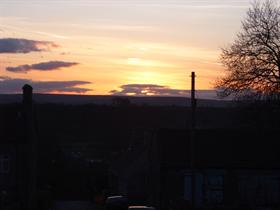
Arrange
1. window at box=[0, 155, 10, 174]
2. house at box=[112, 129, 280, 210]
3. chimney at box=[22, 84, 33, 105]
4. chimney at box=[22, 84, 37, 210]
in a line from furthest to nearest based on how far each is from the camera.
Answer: chimney at box=[22, 84, 33, 105], chimney at box=[22, 84, 37, 210], window at box=[0, 155, 10, 174], house at box=[112, 129, 280, 210]

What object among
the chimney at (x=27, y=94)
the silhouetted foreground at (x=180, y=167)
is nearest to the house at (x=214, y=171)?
the silhouetted foreground at (x=180, y=167)

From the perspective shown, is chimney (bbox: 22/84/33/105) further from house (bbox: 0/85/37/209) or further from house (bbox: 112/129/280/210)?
house (bbox: 112/129/280/210)

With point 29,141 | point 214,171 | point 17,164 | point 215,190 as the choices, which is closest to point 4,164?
point 17,164

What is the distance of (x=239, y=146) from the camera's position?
50.8m

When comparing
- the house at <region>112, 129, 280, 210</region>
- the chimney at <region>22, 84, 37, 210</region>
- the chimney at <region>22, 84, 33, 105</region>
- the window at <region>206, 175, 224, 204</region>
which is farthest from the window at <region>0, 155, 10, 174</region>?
the window at <region>206, 175, 224, 204</region>

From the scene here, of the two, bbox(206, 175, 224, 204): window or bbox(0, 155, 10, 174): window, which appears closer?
bbox(206, 175, 224, 204): window

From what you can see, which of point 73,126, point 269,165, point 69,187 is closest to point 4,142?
point 269,165

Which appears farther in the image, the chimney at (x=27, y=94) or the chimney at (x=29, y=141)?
the chimney at (x=27, y=94)

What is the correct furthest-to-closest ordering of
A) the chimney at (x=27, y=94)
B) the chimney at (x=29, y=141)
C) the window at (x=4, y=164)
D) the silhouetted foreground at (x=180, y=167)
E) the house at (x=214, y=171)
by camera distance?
the chimney at (x=27, y=94), the chimney at (x=29, y=141), the window at (x=4, y=164), the silhouetted foreground at (x=180, y=167), the house at (x=214, y=171)

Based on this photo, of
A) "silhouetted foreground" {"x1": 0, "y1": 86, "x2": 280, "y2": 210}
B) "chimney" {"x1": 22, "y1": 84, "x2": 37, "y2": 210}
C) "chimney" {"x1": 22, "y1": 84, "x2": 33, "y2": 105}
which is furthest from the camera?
"chimney" {"x1": 22, "y1": 84, "x2": 33, "y2": 105}

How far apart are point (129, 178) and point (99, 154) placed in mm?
55403

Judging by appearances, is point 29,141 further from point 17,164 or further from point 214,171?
point 214,171

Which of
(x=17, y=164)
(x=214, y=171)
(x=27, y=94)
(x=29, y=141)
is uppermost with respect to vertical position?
(x=27, y=94)

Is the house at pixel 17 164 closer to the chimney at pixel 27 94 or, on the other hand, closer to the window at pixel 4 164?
the window at pixel 4 164
